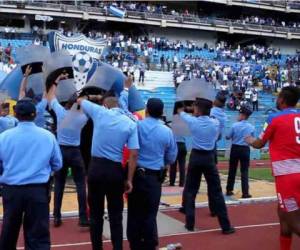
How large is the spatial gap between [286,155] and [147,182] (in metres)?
1.57

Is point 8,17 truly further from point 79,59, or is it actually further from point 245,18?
point 79,59

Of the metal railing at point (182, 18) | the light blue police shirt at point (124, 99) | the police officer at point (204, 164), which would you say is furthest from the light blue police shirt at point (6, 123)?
the metal railing at point (182, 18)

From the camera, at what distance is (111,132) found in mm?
6074

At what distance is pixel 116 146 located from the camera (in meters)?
6.08

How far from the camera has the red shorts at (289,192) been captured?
18.6 ft

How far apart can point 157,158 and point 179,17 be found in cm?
3977

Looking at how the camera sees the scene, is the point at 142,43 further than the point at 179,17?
No

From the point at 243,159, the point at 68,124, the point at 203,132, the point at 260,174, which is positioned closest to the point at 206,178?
the point at 203,132

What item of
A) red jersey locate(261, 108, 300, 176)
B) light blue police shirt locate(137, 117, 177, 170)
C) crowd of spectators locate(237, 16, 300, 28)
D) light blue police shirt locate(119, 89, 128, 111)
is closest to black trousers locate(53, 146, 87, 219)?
light blue police shirt locate(119, 89, 128, 111)

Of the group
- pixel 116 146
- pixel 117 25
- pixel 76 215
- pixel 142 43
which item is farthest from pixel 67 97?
pixel 117 25

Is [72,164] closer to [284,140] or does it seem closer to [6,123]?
[6,123]

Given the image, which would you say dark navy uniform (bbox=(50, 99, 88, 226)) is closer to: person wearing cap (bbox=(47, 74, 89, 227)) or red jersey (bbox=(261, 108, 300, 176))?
person wearing cap (bbox=(47, 74, 89, 227))

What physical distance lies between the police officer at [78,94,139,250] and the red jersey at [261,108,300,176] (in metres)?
1.45

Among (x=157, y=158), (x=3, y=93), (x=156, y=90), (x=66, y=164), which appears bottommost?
(x=156, y=90)
